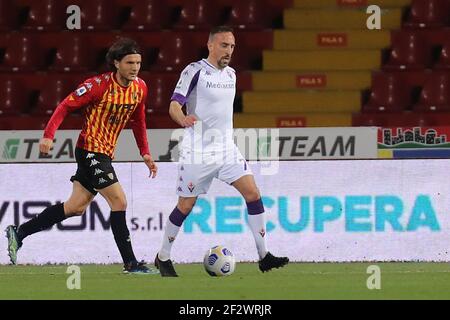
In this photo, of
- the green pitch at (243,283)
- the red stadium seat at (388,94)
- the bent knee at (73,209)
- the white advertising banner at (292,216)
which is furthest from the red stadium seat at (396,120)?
the bent knee at (73,209)

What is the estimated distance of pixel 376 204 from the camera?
10352 millimetres

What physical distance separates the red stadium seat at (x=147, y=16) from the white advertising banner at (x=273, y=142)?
2.81 m

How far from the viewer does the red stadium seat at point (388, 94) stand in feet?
47.0

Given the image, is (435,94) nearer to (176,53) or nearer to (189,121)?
(176,53)

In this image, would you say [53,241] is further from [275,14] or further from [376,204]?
[275,14]

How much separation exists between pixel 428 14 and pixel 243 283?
727cm

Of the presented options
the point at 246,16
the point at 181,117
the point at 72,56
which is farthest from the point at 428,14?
the point at 181,117

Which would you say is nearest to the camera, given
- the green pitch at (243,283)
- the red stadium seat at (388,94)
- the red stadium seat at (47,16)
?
the green pitch at (243,283)

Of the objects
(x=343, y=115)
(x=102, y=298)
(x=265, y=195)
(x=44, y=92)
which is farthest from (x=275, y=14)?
(x=102, y=298)

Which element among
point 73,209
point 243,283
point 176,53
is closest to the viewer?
point 243,283

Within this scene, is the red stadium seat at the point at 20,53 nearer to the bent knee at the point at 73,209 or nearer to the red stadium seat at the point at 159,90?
the red stadium seat at the point at 159,90

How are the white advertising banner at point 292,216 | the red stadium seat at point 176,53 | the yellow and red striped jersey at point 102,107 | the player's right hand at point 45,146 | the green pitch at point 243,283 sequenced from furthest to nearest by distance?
the red stadium seat at point 176,53 < the white advertising banner at point 292,216 < the yellow and red striped jersey at point 102,107 < the player's right hand at point 45,146 < the green pitch at point 243,283

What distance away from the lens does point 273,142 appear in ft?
39.9

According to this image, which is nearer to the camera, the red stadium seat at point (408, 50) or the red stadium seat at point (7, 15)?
the red stadium seat at point (408, 50)
